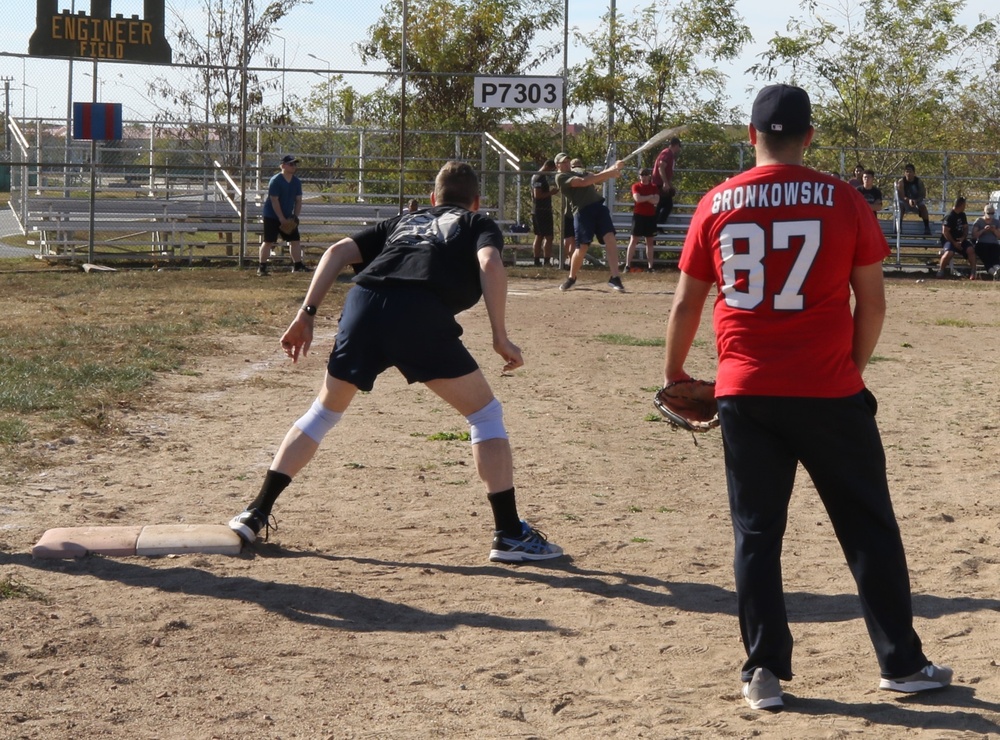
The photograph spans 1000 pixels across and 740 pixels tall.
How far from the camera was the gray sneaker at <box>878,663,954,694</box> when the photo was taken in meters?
4.07

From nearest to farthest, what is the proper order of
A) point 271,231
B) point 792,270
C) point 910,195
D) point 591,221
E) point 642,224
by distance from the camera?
point 792,270, point 591,221, point 271,231, point 642,224, point 910,195

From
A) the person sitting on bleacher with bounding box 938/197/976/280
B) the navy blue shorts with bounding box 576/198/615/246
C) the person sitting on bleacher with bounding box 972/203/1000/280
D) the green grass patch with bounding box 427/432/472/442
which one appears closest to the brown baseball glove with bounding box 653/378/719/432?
the green grass patch with bounding box 427/432/472/442

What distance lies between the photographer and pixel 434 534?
6.17 metres

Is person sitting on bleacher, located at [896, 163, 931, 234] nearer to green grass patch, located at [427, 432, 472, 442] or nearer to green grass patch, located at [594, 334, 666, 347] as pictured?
green grass patch, located at [594, 334, 666, 347]

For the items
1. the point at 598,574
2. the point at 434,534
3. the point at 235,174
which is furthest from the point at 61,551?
the point at 235,174

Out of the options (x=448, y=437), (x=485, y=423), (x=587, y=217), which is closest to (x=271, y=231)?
(x=587, y=217)

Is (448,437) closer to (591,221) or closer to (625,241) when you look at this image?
(591,221)

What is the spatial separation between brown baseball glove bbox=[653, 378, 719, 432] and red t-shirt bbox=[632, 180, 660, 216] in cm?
1789

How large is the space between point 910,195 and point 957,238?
1.22 m

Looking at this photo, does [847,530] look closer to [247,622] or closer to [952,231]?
[247,622]

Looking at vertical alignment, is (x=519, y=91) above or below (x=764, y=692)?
above

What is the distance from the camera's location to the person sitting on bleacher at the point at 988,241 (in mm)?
23875

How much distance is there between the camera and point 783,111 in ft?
12.8

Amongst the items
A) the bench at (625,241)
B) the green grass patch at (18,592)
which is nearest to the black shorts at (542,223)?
the bench at (625,241)
